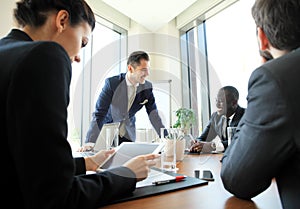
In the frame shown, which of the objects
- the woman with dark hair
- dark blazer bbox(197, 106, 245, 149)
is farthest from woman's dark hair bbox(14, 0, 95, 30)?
dark blazer bbox(197, 106, 245, 149)

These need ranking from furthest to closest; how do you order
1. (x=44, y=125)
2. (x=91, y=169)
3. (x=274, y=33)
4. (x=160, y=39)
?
(x=160, y=39) → (x=91, y=169) → (x=274, y=33) → (x=44, y=125)

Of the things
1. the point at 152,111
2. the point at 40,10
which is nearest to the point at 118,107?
the point at 152,111

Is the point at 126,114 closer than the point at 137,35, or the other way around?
the point at 126,114

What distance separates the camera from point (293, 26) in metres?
0.60

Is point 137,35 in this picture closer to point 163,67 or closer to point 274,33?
point 163,67

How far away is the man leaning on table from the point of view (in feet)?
1.56

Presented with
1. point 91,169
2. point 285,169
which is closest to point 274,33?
point 285,169

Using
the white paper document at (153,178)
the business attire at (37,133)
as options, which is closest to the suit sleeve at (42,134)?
the business attire at (37,133)

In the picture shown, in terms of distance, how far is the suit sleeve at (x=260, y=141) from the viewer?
0.48 meters

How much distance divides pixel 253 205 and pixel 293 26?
493 millimetres

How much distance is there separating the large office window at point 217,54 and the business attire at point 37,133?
2214mm

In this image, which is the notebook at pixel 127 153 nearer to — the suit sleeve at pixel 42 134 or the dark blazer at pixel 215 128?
the suit sleeve at pixel 42 134

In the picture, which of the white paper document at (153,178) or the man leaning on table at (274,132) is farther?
the white paper document at (153,178)

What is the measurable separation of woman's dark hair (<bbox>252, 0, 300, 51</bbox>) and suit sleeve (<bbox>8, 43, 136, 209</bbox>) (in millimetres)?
600
